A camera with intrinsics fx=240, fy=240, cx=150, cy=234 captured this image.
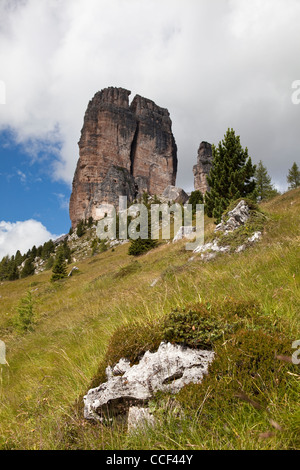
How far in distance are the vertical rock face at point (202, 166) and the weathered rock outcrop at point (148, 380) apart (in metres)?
130

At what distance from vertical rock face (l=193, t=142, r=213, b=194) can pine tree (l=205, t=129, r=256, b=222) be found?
108m

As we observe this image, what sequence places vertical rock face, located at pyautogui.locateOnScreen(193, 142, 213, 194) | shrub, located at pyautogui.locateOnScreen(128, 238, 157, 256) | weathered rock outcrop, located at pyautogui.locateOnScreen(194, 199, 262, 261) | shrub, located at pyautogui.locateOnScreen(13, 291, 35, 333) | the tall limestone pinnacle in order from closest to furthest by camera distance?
weathered rock outcrop, located at pyautogui.locateOnScreen(194, 199, 262, 261) → shrub, located at pyautogui.locateOnScreen(13, 291, 35, 333) → shrub, located at pyautogui.locateOnScreen(128, 238, 157, 256) → the tall limestone pinnacle → vertical rock face, located at pyautogui.locateOnScreen(193, 142, 213, 194)

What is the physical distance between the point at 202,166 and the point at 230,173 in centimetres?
11382

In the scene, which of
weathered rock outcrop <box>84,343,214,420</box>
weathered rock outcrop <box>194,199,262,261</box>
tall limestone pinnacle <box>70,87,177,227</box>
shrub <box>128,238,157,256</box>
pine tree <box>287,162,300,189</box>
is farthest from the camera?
tall limestone pinnacle <box>70,87,177,227</box>

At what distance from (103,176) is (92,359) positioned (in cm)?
12778

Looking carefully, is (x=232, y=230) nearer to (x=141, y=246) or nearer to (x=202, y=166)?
(x=141, y=246)

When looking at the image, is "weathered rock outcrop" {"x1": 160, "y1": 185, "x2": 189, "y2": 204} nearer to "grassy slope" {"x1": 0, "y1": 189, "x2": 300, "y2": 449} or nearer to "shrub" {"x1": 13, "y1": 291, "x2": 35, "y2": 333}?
"shrub" {"x1": 13, "y1": 291, "x2": 35, "y2": 333}

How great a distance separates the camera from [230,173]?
2159cm

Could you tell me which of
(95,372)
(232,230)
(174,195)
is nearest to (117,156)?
(174,195)

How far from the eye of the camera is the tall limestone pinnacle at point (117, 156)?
402 feet

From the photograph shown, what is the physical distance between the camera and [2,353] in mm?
6457

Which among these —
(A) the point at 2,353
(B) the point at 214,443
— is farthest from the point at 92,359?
(A) the point at 2,353

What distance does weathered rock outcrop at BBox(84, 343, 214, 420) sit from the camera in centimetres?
232

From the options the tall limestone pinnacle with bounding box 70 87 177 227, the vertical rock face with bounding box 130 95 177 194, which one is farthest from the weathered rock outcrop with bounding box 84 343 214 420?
the vertical rock face with bounding box 130 95 177 194
